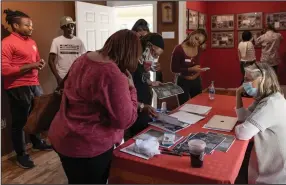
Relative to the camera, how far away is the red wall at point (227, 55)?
19.5 ft

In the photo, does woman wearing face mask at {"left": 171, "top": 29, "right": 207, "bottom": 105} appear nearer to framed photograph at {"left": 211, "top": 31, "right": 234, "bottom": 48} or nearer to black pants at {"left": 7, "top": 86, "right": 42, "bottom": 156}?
black pants at {"left": 7, "top": 86, "right": 42, "bottom": 156}

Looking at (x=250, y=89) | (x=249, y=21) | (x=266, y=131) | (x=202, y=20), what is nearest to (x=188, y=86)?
(x=250, y=89)

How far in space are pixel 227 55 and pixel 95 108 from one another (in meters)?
5.74

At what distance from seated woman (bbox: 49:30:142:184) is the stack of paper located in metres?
1.00

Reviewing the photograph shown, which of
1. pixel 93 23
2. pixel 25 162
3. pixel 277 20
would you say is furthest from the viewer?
pixel 277 20

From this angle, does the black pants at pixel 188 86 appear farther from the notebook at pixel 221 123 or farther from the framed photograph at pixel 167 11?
the framed photograph at pixel 167 11

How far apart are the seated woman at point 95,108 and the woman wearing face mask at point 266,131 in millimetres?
742

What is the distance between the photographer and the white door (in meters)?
3.75

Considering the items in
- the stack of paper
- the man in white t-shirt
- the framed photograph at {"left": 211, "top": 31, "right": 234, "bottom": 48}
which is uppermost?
the framed photograph at {"left": 211, "top": 31, "right": 234, "bottom": 48}

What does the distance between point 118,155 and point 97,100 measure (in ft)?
1.18

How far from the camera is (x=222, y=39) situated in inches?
254

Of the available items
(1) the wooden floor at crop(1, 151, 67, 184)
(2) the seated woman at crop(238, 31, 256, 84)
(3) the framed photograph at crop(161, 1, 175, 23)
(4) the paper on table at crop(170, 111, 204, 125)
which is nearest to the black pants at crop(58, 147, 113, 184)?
(4) the paper on table at crop(170, 111, 204, 125)

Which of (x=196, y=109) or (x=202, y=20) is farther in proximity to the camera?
(x=202, y=20)

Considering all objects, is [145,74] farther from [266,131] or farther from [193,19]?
[193,19]
